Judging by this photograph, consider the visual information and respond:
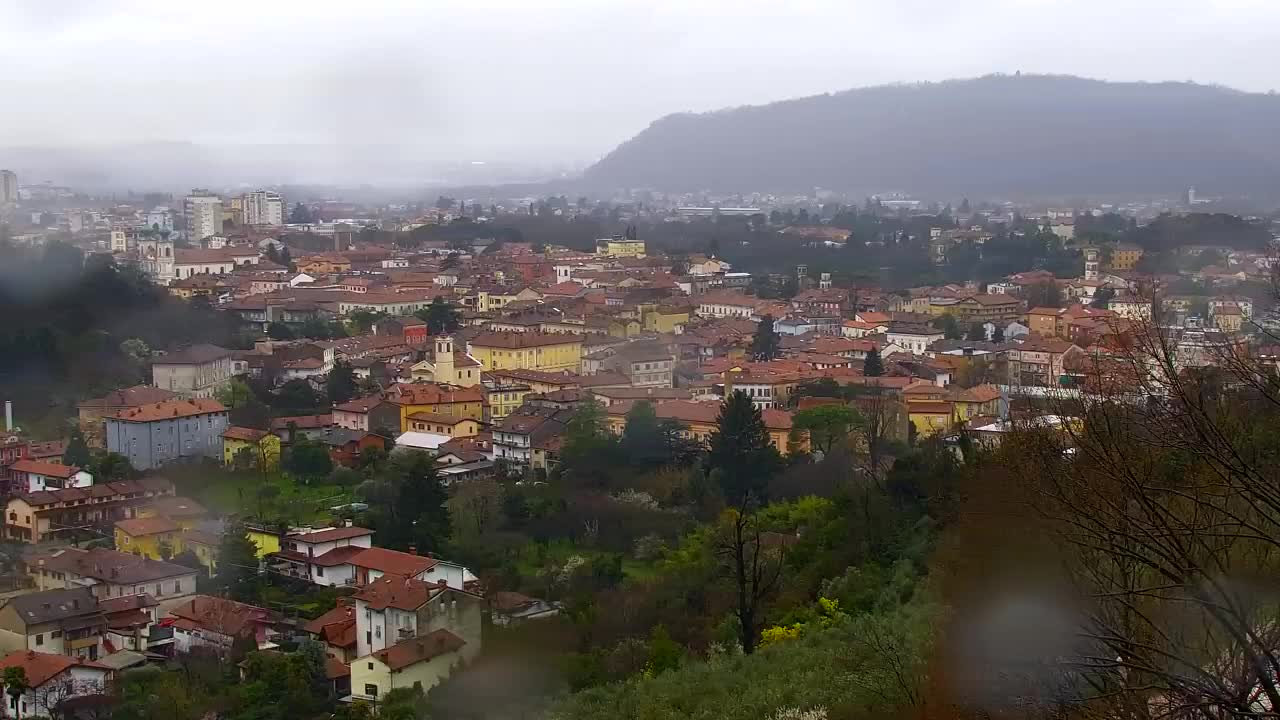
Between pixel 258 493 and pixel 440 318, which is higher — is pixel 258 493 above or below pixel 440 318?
below

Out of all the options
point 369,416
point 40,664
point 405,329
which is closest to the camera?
point 40,664

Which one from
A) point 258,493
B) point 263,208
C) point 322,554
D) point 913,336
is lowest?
point 258,493

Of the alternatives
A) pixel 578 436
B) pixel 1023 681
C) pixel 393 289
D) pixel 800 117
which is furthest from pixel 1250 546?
pixel 800 117

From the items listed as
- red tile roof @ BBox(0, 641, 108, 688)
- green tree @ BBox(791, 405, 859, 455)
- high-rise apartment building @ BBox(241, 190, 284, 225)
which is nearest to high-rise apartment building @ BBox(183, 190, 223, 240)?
high-rise apartment building @ BBox(241, 190, 284, 225)

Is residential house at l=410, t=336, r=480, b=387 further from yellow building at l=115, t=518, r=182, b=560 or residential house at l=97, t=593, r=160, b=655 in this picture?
residential house at l=97, t=593, r=160, b=655

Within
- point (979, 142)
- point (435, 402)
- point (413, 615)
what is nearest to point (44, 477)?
point (435, 402)

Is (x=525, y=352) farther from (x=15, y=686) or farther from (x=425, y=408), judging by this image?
(x=15, y=686)
